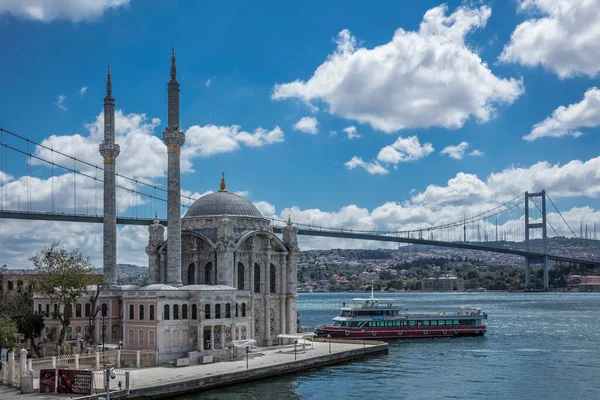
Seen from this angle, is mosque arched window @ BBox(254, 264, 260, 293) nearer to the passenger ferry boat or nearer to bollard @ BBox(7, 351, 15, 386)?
the passenger ferry boat

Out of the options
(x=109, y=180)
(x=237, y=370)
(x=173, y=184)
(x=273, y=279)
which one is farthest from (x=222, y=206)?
(x=237, y=370)

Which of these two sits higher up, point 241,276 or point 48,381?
point 241,276

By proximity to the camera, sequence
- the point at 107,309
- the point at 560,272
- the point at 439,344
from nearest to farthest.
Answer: the point at 107,309
the point at 439,344
the point at 560,272

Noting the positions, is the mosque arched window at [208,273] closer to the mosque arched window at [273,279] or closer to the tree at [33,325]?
the mosque arched window at [273,279]

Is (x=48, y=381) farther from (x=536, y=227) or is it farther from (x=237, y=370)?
(x=536, y=227)

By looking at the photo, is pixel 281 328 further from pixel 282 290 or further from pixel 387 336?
pixel 387 336

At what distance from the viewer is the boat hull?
62562 millimetres

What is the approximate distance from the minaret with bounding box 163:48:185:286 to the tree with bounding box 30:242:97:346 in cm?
452

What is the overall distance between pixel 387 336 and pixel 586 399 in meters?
30.4

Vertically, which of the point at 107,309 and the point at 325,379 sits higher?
the point at 107,309

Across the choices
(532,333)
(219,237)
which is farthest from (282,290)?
(532,333)

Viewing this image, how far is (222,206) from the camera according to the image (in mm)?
47469

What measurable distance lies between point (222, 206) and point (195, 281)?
488 centimetres

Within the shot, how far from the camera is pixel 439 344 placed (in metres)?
59.6
